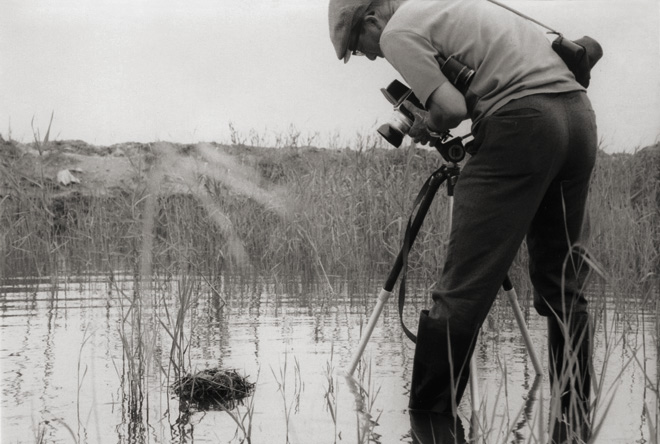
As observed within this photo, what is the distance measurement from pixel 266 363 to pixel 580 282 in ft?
5.22

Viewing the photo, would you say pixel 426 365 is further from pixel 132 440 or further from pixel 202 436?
pixel 132 440

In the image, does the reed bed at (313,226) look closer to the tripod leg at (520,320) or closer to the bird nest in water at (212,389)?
the tripod leg at (520,320)

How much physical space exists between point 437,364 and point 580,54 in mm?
1176

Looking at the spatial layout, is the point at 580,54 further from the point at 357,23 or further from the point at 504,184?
the point at 357,23

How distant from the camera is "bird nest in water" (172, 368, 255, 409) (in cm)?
330

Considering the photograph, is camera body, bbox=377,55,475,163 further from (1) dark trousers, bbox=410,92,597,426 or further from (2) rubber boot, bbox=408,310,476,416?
(2) rubber boot, bbox=408,310,476,416

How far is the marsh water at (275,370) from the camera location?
2.86 metres

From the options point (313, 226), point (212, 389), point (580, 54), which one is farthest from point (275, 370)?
point (313, 226)

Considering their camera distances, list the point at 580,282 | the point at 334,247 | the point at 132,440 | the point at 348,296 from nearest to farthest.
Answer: the point at 132,440 < the point at 580,282 < the point at 348,296 < the point at 334,247

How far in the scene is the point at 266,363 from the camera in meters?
3.88

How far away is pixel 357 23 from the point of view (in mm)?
2883

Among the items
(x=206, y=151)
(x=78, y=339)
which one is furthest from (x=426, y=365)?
(x=206, y=151)

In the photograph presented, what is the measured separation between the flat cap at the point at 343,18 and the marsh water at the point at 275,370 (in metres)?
1.18

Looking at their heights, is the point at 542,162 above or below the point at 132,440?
above
